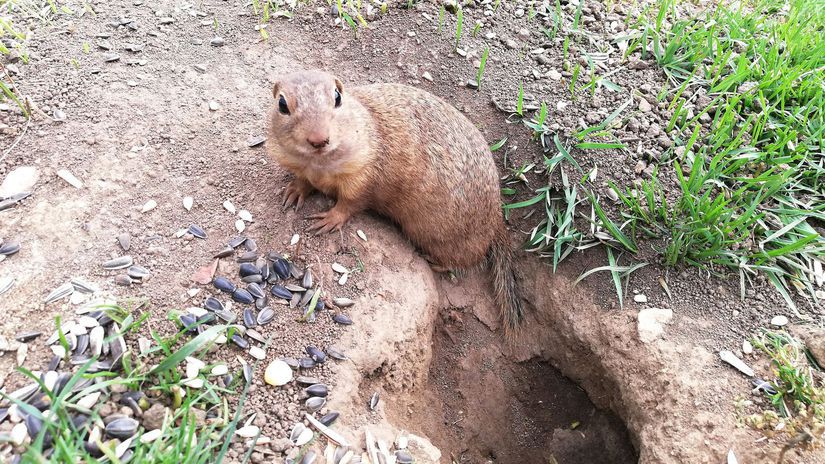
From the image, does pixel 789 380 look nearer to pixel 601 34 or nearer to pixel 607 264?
pixel 607 264

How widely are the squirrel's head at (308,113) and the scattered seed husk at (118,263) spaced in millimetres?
1252

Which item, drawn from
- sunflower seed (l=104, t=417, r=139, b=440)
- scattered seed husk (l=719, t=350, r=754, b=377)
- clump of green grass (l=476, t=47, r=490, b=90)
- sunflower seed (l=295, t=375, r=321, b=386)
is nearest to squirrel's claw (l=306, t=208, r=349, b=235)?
sunflower seed (l=295, t=375, r=321, b=386)

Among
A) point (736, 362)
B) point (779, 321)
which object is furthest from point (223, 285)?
point (779, 321)

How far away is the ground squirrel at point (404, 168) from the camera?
3658 millimetres

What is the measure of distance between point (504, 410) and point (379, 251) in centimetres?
174

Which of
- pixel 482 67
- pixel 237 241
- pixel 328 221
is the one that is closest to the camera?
pixel 237 241

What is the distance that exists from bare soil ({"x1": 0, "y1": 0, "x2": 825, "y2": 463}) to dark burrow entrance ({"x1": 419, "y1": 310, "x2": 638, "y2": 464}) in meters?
0.02

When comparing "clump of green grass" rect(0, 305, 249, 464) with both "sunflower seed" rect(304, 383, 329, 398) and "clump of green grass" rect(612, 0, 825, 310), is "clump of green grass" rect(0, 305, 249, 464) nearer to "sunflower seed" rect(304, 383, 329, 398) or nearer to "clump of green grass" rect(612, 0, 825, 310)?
"sunflower seed" rect(304, 383, 329, 398)

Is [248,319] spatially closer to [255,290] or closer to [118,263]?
[255,290]

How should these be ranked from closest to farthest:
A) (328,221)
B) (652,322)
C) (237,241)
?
(237,241) < (652,322) < (328,221)

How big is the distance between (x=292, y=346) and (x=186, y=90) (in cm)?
261

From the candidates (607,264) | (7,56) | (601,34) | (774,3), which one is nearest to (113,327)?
(7,56)

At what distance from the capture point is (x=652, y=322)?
3932mm

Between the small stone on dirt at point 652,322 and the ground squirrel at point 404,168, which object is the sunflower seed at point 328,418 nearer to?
the ground squirrel at point 404,168
